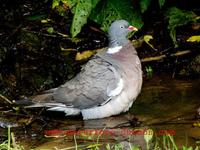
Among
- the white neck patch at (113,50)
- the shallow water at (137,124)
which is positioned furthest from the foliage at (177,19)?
the white neck patch at (113,50)

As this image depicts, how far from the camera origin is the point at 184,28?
28.0 ft

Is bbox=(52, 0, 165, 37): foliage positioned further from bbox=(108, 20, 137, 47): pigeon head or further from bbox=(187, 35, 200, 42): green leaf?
bbox=(108, 20, 137, 47): pigeon head

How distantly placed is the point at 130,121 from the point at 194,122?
69 cm

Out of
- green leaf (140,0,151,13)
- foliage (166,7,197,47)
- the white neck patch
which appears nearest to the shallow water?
the white neck patch

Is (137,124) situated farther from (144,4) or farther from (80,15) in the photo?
(144,4)

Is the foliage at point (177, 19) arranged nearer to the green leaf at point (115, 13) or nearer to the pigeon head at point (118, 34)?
the green leaf at point (115, 13)

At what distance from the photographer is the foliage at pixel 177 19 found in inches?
314

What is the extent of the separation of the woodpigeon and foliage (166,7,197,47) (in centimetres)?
134

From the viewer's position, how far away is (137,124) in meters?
6.30

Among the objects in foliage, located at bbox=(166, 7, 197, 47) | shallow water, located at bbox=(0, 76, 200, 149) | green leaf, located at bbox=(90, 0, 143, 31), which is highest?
green leaf, located at bbox=(90, 0, 143, 31)

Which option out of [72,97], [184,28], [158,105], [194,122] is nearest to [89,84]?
[72,97]

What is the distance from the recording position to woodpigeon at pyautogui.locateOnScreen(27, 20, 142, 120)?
6605 mm

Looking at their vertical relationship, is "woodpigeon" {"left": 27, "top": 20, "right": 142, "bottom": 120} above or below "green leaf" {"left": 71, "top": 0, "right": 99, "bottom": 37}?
below

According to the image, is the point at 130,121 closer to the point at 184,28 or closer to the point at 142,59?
the point at 142,59
